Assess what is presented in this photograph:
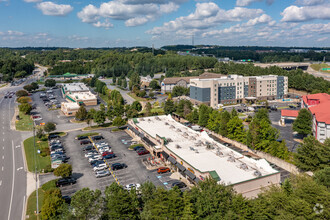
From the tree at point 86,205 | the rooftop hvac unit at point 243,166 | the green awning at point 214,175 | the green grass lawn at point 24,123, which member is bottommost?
the green grass lawn at point 24,123

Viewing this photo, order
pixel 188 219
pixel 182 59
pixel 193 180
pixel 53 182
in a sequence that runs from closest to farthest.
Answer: pixel 188 219 < pixel 193 180 < pixel 53 182 < pixel 182 59

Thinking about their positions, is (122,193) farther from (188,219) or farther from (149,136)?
(149,136)

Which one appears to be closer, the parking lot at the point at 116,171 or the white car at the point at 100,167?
the parking lot at the point at 116,171

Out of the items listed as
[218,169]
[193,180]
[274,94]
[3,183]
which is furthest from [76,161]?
[274,94]

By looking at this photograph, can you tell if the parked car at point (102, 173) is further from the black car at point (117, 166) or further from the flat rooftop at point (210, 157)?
the flat rooftop at point (210, 157)

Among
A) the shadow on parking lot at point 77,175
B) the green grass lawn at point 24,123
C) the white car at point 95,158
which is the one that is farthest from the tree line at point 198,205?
the green grass lawn at point 24,123

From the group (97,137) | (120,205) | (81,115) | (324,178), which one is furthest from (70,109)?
(324,178)
